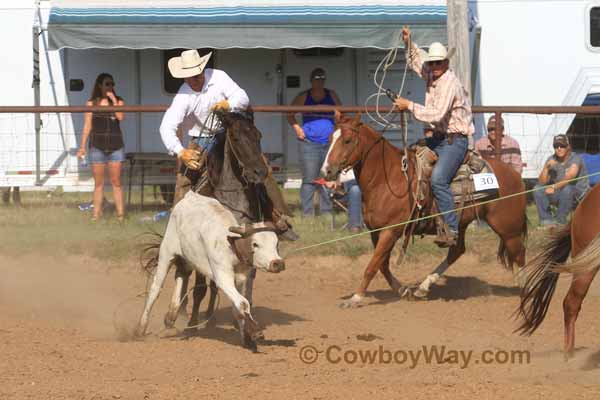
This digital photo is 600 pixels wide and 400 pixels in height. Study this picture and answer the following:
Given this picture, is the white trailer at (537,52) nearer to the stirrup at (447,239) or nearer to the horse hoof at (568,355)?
the stirrup at (447,239)

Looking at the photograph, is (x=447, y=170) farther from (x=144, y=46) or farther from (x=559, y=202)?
(x=144, y=46)

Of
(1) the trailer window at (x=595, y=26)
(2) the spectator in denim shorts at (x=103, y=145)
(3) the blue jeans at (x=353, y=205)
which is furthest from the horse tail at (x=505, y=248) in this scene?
(1) the trailer window at (x=595, y=26)

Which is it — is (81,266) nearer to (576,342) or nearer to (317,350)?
(317,350)

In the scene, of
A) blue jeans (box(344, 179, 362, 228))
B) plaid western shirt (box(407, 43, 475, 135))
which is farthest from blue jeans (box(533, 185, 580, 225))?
plaid western shirt (box(407, 43, 475, 135))

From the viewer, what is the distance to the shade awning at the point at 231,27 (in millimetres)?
14375

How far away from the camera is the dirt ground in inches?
257

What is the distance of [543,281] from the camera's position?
768 cm

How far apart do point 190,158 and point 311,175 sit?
5216 mm

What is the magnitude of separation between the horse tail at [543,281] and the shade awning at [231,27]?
6946 mm

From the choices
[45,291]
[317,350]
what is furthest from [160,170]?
[317,350]

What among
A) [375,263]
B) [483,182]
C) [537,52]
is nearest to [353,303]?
[375,263]

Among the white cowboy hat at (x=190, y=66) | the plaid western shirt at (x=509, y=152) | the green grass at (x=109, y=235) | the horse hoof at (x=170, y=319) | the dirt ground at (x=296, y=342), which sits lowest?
the dirt ground at (x=296, y=342)

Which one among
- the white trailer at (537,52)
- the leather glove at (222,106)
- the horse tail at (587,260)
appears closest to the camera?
the horse tail at (587,260)

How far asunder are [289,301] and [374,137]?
1.68m
